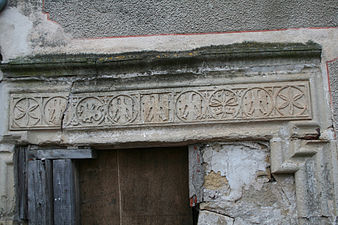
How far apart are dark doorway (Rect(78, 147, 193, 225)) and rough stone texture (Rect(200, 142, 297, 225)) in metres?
0.29

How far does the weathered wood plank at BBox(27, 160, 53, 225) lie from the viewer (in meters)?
2.68

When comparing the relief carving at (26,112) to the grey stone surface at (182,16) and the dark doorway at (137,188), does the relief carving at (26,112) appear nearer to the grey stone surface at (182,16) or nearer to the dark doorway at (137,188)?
the dark doorway at (137,188)

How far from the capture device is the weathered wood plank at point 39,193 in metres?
2.68

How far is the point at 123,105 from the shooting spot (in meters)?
2.75

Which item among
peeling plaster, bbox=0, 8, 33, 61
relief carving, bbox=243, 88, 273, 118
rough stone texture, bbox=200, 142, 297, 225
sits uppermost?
peeling plaster, bbox=0, 8, 33, 61

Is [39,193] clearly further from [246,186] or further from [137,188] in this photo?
[246,186]

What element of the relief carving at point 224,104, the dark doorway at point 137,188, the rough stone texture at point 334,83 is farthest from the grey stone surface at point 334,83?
the dark doorway at point 137,188

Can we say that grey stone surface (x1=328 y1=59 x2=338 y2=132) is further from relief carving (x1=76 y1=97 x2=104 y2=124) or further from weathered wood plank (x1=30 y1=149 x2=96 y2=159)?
weathered wood plank (x1=30 y1=149 x2=96 y2=159)

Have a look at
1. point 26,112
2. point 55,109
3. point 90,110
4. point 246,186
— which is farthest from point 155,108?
point 26,112

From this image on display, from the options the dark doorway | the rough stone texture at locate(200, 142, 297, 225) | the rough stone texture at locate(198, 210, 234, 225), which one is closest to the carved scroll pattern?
the rough stone texture at locate(200, 142, 297, 225)

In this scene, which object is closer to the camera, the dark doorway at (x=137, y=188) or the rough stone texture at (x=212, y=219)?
the rough stone texture at (x=212, y=219)

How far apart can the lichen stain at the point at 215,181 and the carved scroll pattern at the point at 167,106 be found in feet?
1.48

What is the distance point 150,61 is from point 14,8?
4.40 ft

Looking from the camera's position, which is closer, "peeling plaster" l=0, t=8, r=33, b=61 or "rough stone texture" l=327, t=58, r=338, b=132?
"rough stone texture" l=327, t=58, r=338, b=132
